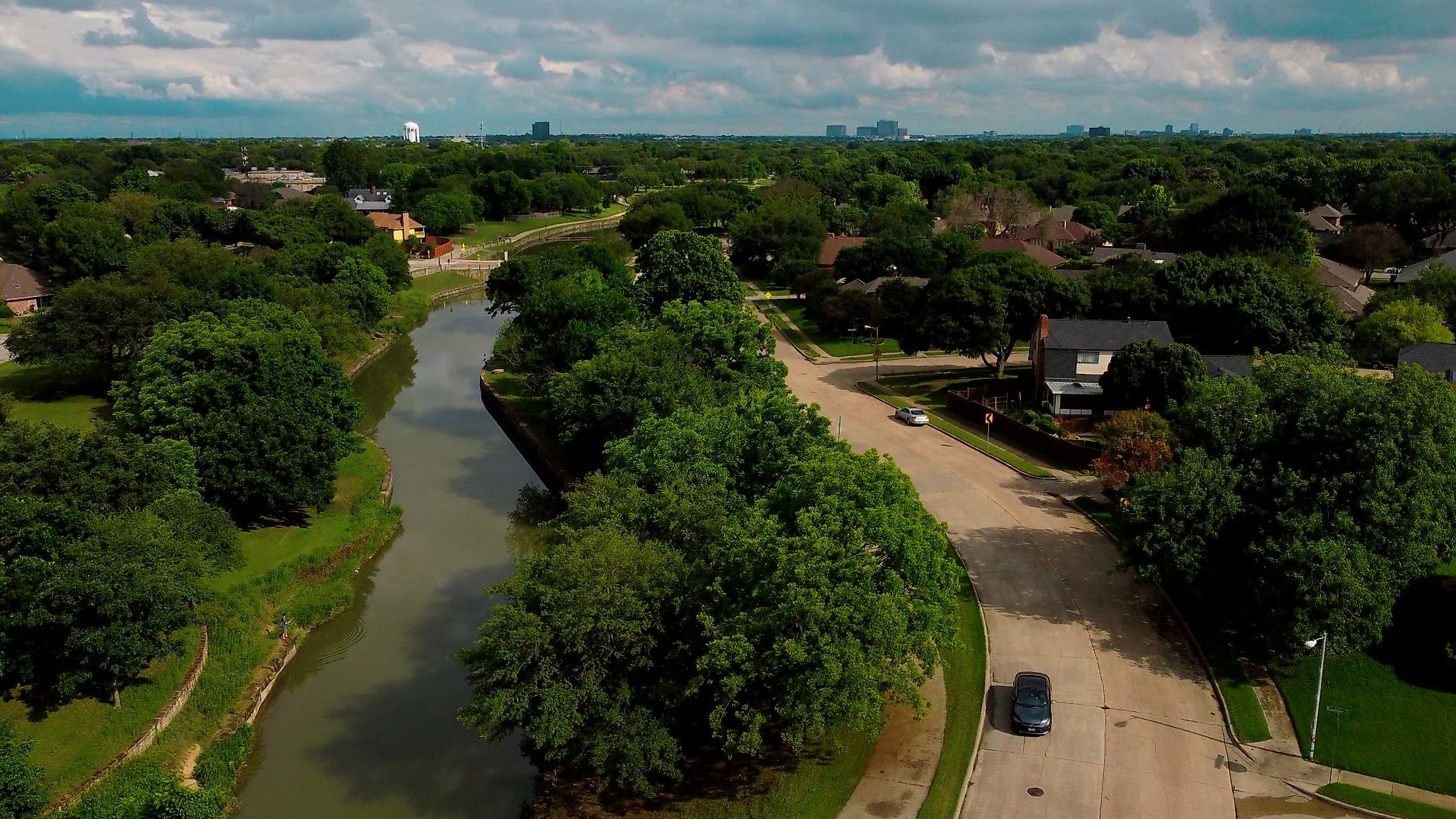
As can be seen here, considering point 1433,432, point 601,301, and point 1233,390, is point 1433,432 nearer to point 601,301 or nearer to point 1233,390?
point 1233,390

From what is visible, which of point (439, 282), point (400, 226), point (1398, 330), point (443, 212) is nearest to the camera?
point (1398, 330)

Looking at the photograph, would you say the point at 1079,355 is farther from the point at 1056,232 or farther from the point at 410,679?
the point at 1056,232

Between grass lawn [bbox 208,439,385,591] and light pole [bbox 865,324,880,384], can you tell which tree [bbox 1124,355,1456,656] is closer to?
grass lawn [bbox 208,439,385,591]

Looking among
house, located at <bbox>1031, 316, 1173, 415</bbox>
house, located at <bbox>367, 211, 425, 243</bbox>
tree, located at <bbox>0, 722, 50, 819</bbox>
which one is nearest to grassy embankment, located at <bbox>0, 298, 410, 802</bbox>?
tree, located at <bbox>0, 722, 50, 819</bbox>

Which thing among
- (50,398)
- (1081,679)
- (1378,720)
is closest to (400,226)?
(50,398)

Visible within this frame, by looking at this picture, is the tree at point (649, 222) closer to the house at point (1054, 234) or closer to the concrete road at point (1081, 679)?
the house at point (1054, 234)

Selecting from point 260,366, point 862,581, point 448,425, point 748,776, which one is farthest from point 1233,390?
point 448,425
